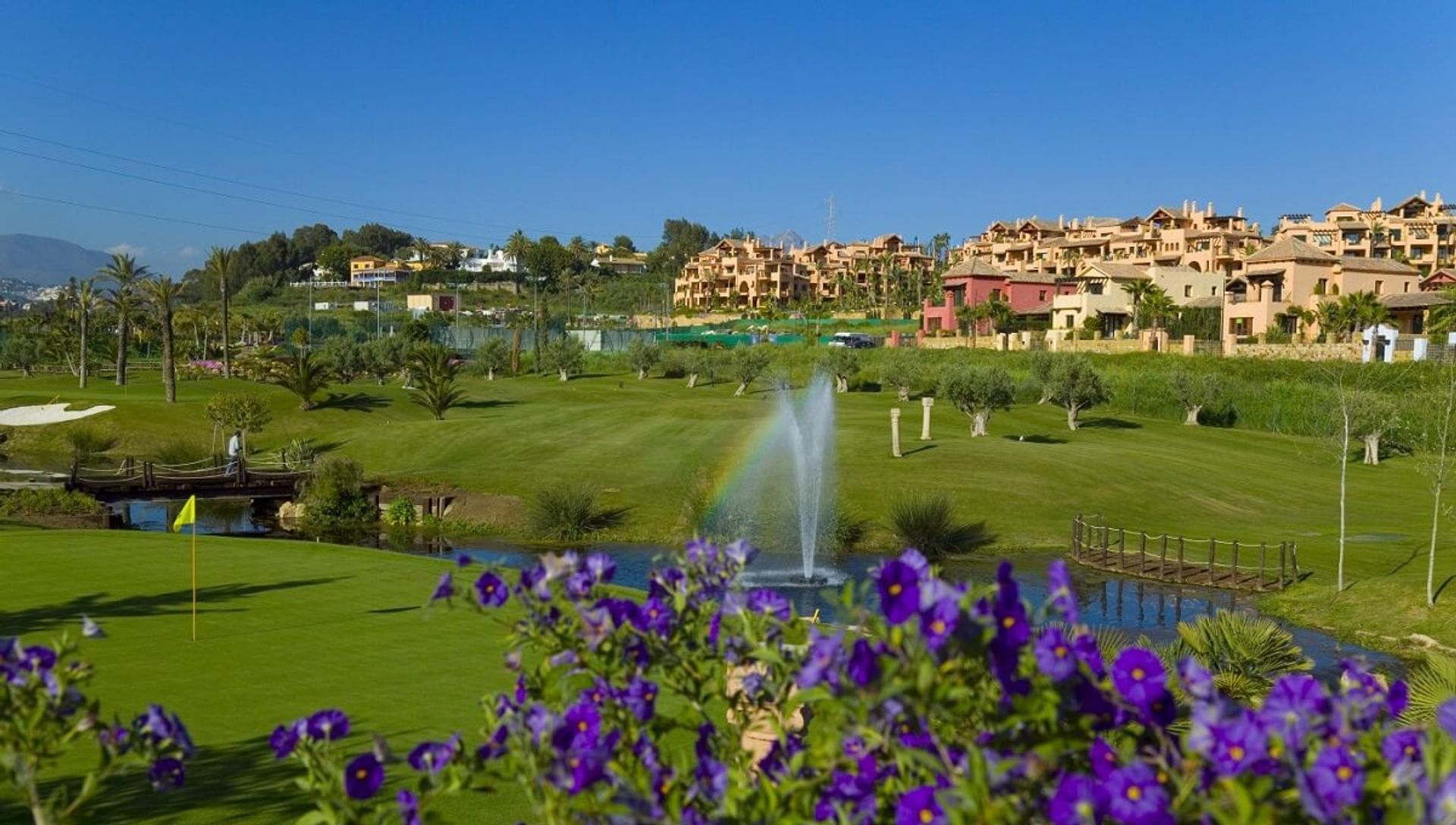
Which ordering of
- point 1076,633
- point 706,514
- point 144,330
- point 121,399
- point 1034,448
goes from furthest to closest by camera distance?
point 144,330
point 121,399
point 1034,448
point 706,514
point 1076,633

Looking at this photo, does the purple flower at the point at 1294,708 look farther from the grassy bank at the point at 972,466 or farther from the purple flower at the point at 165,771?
the grassy bank at the point at 972,466

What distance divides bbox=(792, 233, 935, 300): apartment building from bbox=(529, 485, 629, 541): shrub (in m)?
124

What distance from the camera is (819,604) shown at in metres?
29.0

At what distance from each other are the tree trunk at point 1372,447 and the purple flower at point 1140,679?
55019 mm

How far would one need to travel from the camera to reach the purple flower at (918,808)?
154 inches

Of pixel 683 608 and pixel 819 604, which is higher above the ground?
pixel 683 608

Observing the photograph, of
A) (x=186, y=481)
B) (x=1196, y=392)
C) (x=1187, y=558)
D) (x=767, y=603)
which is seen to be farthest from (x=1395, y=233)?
(x=767, y=603)

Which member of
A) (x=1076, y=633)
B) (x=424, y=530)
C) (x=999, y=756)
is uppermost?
(x=1076, y=633)

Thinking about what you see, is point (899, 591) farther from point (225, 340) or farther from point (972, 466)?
point (225, 340)

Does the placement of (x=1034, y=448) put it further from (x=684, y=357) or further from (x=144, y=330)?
(x=144, y=330)

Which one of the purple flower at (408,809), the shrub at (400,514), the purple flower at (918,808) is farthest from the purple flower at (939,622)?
the shrub at (400,514)

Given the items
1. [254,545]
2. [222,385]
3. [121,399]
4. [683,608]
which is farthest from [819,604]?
[222,385]

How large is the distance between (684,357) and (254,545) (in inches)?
2609

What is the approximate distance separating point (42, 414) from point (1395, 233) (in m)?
133
